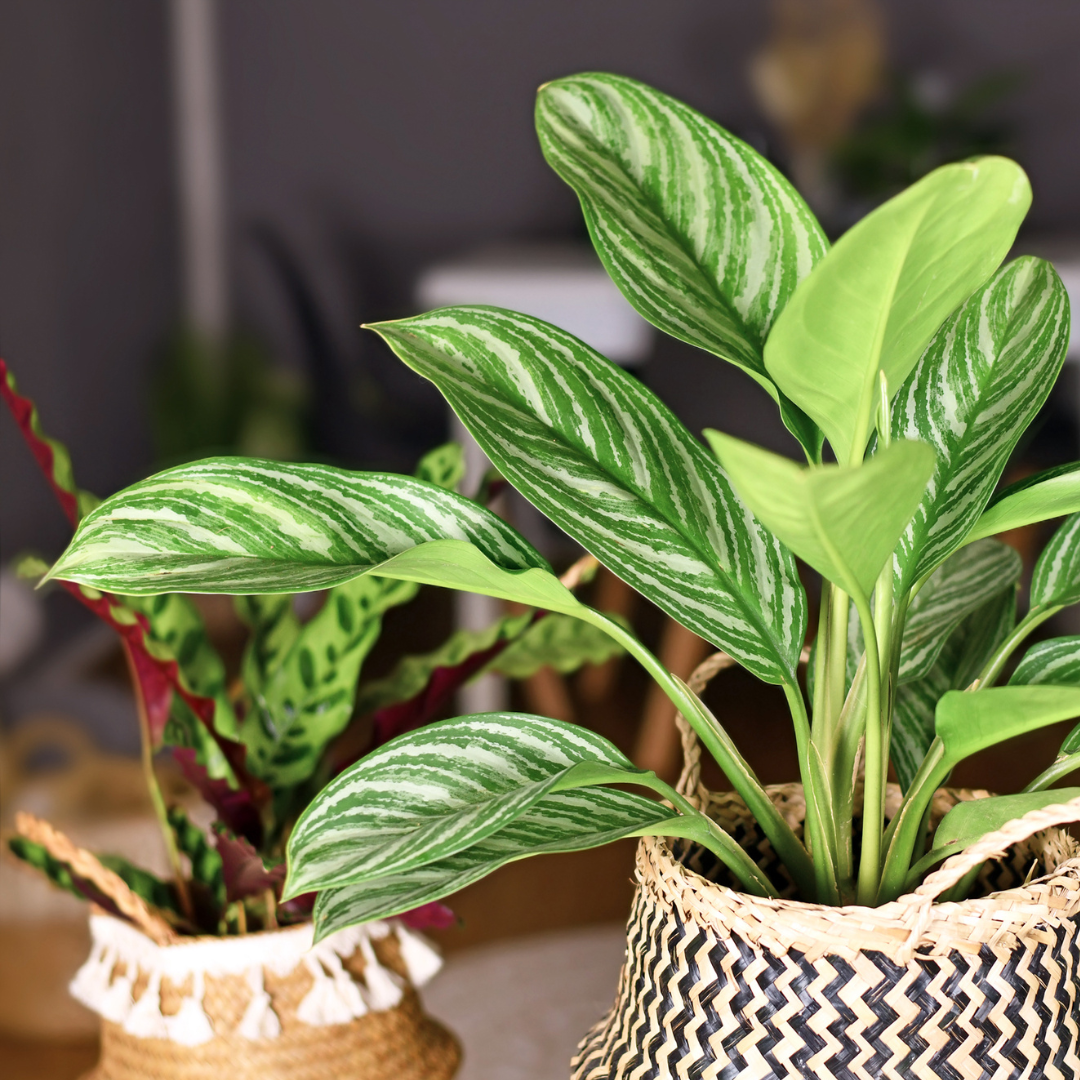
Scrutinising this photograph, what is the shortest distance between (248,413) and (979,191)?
9.10 ft

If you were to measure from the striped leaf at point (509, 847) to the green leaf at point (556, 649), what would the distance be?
167 millimetres

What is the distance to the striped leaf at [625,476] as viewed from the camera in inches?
15.3

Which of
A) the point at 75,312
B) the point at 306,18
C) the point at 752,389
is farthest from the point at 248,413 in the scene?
the point at 752,389

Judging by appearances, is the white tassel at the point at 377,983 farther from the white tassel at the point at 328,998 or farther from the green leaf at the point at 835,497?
the green leaf at the point at 835,497

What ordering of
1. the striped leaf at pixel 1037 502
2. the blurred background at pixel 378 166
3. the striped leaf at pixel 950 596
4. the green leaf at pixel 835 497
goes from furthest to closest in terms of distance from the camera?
the blurred background at pixel 378 166
the striped leaf at pixel 950 596
the striped leaf at pixel 1037 502
the green leaf at pixel 835 497

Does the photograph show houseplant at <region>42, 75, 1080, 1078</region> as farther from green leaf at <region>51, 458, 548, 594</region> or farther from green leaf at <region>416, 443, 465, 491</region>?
green leaf at <region>416, 443, 465, 491</region>

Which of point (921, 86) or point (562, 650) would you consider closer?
point (562, 650)

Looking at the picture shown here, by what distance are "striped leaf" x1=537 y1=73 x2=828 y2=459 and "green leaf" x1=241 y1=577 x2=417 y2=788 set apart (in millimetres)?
186

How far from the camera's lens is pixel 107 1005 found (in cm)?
50

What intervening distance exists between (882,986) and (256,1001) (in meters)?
0.26

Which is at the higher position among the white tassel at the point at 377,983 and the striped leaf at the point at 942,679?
the striped leaf at the point at 942,679

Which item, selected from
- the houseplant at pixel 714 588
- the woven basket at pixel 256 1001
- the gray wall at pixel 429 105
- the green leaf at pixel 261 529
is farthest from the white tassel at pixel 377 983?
the gray wall at pixel 429 105

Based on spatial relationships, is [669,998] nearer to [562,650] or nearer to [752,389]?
[562,650]

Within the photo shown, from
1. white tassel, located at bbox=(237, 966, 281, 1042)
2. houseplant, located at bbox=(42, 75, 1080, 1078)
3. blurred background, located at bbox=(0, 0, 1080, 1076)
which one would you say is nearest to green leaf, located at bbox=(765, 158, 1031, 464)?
houseplant, located at bbox=(42, 75, 1080, 1078)
